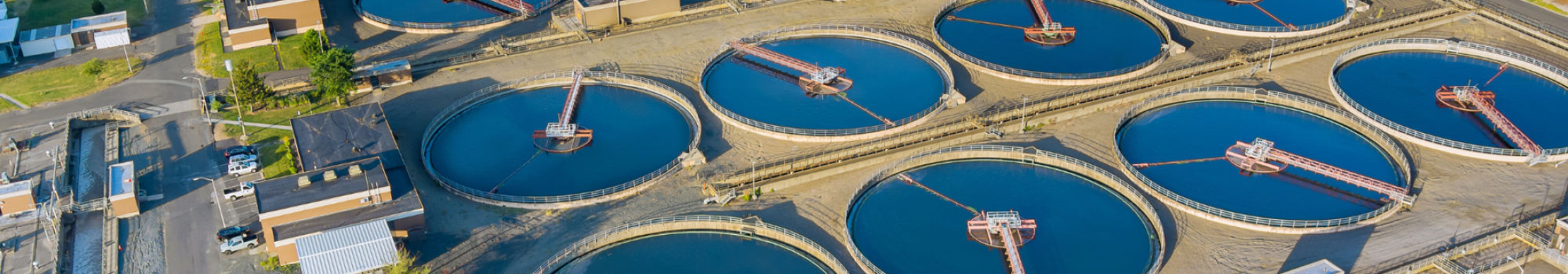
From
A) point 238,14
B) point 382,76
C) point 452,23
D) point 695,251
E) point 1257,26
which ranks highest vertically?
point 1257,26

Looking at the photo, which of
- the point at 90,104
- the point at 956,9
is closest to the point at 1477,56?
the point at 956,9

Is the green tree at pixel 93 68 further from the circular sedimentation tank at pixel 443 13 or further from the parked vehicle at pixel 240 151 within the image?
the parked vehicle at pixel 240 151

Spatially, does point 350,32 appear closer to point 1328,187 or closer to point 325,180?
point 325,180

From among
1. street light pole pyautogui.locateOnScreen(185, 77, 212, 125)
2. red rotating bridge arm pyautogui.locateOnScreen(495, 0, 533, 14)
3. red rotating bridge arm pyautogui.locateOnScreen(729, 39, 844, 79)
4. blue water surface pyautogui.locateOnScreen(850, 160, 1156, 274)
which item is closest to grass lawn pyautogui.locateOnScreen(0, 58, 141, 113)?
street light pole pyautogui.locateOnScreen(185, 77, 212, 125)

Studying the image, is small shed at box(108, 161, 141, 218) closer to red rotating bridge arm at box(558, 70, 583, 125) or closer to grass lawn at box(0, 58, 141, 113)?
grass lawn at box(0, 58, 141, 113)

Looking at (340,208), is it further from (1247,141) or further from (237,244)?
(1247,141)

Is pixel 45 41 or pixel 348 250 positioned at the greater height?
pixel 45 41

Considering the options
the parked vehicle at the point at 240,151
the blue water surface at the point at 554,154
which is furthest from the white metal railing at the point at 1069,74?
the parked vehicle at the point at 240,151

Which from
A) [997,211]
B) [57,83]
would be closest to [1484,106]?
[997,211]
